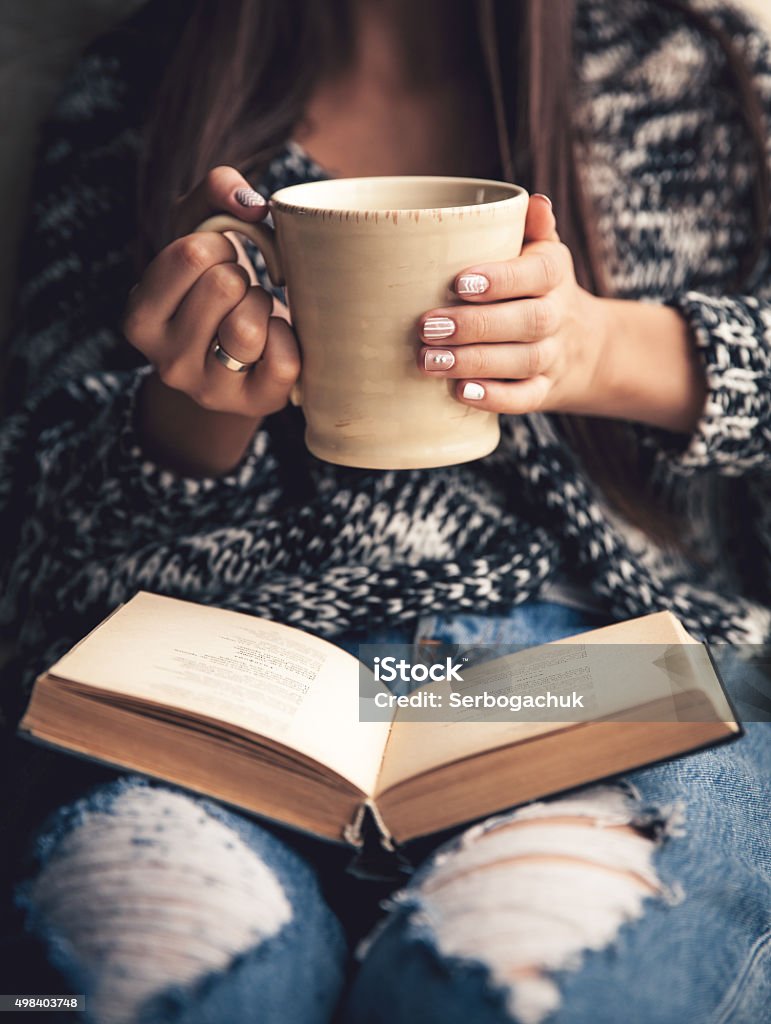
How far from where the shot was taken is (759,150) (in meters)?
0.87

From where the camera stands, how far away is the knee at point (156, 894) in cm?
49

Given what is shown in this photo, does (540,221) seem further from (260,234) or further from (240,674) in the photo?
(240,674)

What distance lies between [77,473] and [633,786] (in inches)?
20.5

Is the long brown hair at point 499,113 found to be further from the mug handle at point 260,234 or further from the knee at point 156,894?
the knee at point 156,894

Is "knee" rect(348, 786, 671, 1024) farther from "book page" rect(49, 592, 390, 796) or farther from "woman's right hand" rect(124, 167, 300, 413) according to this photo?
"woman's right hand" rect(124, 167, 300, 413)

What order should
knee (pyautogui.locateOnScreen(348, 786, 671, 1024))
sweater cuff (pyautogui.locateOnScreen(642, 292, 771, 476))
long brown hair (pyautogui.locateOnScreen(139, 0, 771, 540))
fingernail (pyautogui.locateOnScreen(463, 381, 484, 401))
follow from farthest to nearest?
long brown hair (pyautogui.locateOnScreen(139, 0, 771, 540)), sweater cuff (pyautogui.locateOnScreen(642, 292, 771, 476)), fingernail (pyautogui.locateOnScreen(463, 381, 484, 401)), knee (pyautogui.locateOnScreen(348, 786, 671, 1024))

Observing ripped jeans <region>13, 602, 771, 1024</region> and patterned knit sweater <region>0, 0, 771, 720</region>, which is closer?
ripped jeans <region>13, 602, 771, 1024</region>

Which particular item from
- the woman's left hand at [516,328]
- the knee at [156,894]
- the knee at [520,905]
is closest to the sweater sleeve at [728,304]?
the woman's left hand at [516,328]

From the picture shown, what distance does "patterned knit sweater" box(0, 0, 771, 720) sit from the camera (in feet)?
2.46

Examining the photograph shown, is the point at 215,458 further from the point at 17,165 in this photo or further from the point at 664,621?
the point at 17,165

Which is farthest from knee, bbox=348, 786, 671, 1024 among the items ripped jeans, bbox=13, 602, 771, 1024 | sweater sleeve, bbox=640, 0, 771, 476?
sweater sleeve, bbox=640, 0, 771, 476

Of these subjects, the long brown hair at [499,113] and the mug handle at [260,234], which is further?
the long brown hair at [499,113]

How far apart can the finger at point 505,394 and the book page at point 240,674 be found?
20 centimetres

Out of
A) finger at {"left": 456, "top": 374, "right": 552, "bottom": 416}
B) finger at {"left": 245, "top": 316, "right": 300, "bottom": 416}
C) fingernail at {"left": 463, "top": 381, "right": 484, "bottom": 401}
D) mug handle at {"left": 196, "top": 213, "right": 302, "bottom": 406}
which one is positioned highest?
mug handle at {"left": 196, "top": 213, "right": 302, "bottom": 406}
